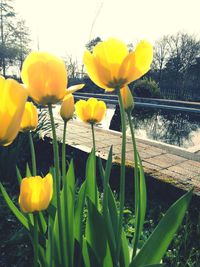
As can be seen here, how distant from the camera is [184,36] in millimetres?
34219

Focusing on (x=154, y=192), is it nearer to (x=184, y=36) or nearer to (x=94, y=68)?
(x=94, y=68)

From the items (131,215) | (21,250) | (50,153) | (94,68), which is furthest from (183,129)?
(94,68)

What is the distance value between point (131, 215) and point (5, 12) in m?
34.0

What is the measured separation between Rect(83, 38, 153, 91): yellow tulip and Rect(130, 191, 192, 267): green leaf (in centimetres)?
45

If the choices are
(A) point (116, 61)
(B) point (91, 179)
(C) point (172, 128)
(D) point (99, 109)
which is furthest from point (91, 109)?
(C) point (172, 128)

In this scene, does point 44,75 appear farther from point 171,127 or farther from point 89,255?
point 171,127

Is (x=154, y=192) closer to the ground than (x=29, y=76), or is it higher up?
closer to the ground

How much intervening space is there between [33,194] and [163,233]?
0.46 meters

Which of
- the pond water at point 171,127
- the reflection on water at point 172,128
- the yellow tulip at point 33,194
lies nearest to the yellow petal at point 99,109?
the yellow tulip at point 33,194

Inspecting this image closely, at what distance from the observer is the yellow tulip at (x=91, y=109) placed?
125cm

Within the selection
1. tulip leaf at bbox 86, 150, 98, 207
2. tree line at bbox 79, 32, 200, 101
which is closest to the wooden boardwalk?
tulip leaf at bbox 86, 150, 98, 207

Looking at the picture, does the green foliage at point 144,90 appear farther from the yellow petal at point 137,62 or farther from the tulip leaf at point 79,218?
the yellow petal at point 137,62

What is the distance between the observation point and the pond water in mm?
6285

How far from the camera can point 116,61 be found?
0.82 meters
